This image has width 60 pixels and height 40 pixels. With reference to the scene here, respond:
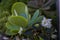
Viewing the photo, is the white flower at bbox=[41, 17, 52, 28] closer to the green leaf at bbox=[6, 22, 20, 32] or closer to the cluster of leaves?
the cluster of leaves

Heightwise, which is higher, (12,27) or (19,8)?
(19,8)

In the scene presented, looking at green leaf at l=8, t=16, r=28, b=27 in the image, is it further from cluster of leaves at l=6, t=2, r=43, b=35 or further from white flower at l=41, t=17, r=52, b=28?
white flower at l=41, t=17, r=52, b=28

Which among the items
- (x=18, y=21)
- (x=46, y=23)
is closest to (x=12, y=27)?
(x=18, y=21)

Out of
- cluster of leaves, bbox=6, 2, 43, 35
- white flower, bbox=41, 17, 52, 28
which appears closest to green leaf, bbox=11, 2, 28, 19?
cluster of leaves, bbox=6, 2, 43, 35

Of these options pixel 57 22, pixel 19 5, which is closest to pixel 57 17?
pixel 57 22

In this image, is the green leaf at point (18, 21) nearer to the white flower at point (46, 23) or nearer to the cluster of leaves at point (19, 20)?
the cluster of leaves at point (19, 20)

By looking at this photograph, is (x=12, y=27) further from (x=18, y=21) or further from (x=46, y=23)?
(x=46, y=23)

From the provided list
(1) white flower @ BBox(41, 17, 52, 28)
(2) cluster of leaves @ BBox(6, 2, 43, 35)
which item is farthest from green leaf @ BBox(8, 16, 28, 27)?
(1) white flower @ BBox(41, 17, 52, 28)

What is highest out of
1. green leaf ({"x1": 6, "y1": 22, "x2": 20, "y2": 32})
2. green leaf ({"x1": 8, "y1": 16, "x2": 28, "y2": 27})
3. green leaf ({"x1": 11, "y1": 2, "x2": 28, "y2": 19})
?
green leaf ({"x1": 11, "y1": 2, "x2": 28, "y2": 19})

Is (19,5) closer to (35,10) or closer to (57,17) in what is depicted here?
(35,10)

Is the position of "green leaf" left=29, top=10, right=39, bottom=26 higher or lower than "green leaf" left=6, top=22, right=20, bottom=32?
higher
